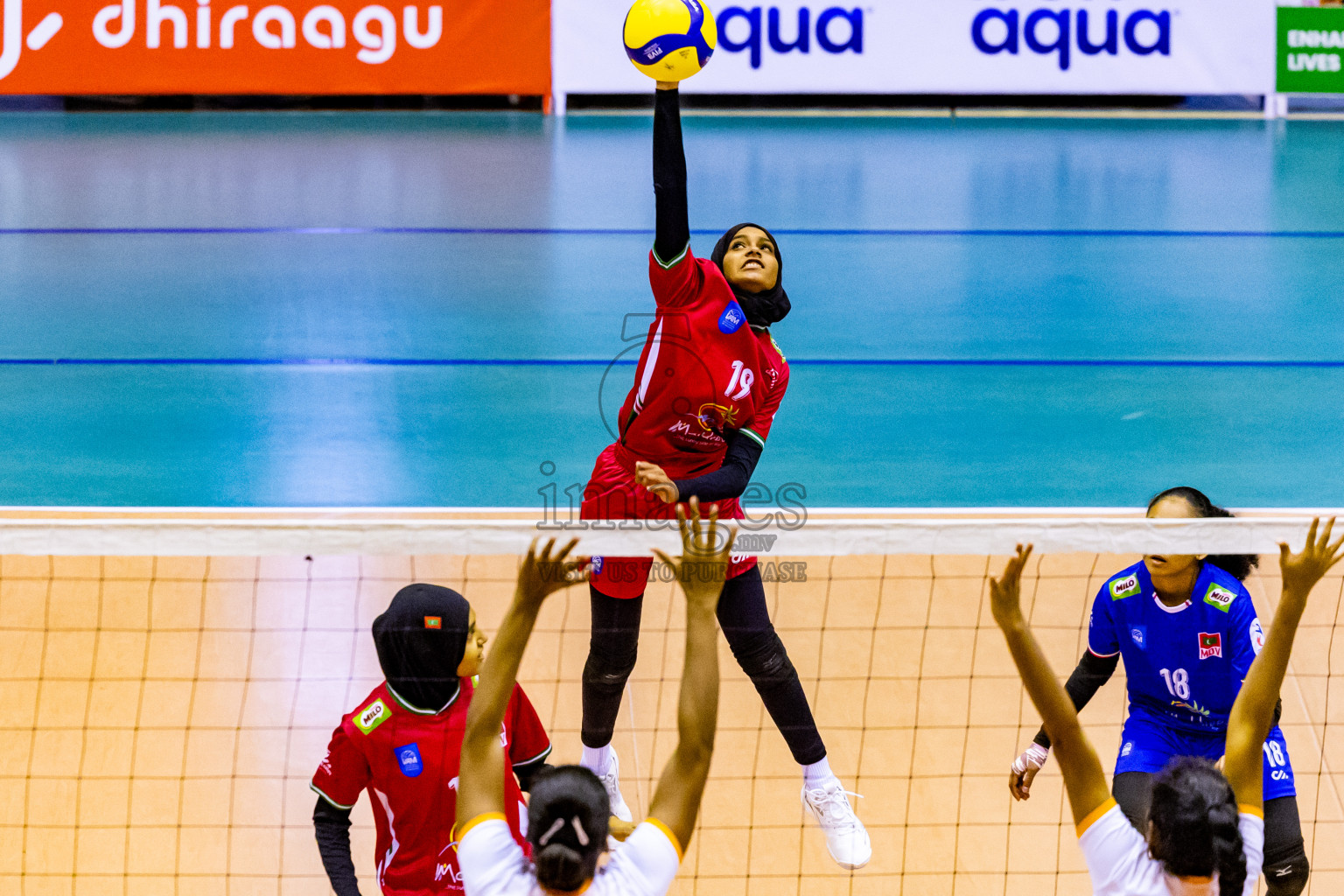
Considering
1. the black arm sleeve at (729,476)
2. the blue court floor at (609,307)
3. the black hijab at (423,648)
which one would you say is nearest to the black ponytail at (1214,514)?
the black arm sleeve at (729,476)

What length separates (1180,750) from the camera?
396 cm

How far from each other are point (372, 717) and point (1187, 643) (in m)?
2.27

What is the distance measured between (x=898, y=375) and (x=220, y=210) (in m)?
6.77

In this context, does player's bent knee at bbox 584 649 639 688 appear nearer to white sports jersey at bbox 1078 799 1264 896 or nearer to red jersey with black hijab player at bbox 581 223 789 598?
red jersey with black hijab player at bbox 581 223 789 598

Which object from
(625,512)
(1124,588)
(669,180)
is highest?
(669,180)

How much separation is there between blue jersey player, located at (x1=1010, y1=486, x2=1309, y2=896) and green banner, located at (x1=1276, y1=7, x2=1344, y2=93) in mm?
14348

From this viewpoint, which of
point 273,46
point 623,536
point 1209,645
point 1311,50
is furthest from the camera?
point 1311,50

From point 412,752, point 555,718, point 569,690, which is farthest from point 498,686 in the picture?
point 569,690

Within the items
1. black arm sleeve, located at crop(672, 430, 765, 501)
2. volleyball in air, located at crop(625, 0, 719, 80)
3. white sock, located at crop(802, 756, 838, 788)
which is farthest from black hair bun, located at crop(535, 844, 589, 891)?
volleyball in air, located at crop(625, 0, 719, 80)

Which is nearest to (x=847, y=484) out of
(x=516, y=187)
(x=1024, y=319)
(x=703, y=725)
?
(x=1024, y=319)

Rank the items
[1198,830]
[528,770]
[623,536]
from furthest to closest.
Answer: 1. [528,770]
2. [623,536]
3. [1198,830]

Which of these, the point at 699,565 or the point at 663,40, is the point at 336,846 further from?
the point at 663,40

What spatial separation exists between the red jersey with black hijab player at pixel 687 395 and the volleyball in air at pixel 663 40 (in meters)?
0.54

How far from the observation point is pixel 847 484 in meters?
7.18
